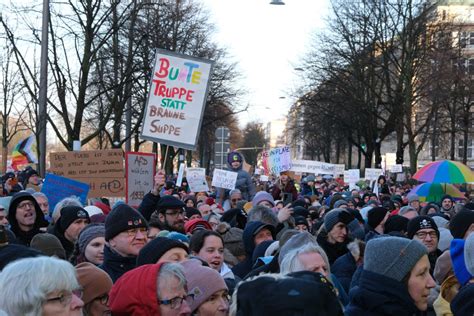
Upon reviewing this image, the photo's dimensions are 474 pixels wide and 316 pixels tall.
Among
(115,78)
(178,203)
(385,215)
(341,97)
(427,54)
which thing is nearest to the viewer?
(178,203)

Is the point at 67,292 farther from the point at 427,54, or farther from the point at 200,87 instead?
the point at 427,54

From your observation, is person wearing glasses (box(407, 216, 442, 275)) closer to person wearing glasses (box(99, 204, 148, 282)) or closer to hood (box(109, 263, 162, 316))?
person wearing glasses (box(99, 204, 148, 282))

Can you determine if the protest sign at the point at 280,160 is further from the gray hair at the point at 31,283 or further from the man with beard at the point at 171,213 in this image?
the gray hair at the point at 31,283

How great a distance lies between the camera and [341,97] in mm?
54188

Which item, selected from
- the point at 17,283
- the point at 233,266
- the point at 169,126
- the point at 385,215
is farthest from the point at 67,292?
the point at 169,126

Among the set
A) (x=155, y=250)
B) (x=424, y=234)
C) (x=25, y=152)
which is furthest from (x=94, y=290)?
(x=25, y=152)

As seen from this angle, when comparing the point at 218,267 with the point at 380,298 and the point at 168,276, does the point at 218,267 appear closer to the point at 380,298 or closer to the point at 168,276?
the point at 168,276

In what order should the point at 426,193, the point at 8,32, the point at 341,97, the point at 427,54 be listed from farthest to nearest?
the point at 341,97 < the point at 427,54 < the point at 8,32 < the point at 426,193

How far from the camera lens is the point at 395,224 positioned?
33.2ft

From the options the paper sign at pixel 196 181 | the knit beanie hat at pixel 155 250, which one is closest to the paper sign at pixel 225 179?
the paper sign at pixel 196 181

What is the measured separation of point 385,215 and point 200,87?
11.8 feet

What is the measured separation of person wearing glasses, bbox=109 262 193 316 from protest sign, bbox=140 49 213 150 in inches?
294

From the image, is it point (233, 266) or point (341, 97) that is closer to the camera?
point (233, 266)

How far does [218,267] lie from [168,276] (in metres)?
2.10
